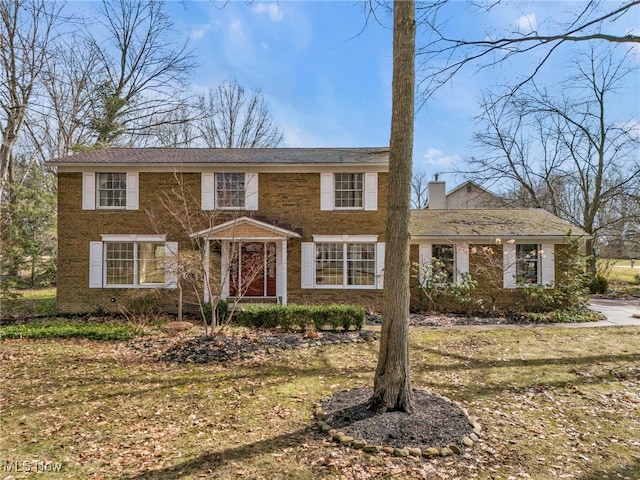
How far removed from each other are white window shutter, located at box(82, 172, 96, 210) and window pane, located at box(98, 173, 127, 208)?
0.70 feet

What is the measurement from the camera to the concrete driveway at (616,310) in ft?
38.6

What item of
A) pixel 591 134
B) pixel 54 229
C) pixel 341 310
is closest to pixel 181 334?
pixel 341 310

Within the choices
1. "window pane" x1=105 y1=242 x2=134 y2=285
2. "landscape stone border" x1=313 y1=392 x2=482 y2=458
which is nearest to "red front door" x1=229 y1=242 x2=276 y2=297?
"window pane" x1=105 y1=242 x2=134 y2=285

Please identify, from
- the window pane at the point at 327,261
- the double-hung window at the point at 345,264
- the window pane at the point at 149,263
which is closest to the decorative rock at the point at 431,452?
the double-hung window at the point at 345,264

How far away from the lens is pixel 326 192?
13359 millimetres

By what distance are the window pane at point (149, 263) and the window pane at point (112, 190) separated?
1.85m

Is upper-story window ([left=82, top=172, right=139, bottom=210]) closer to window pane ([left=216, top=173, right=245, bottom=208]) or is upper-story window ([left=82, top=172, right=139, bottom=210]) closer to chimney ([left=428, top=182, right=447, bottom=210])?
window pane ([left=216, top=173, right=245, bottom=208])

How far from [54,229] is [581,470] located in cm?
2496

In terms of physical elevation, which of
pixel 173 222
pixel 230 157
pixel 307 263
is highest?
pixel 230 157

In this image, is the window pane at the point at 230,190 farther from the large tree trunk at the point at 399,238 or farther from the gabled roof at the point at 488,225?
A: the large tree trunk at the point at 399,238

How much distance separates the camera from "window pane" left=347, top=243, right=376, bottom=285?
13.4 m

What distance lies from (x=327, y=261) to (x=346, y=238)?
1155 mm

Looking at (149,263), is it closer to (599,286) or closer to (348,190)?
(348,190)

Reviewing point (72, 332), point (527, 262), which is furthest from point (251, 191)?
point (527, 262)
